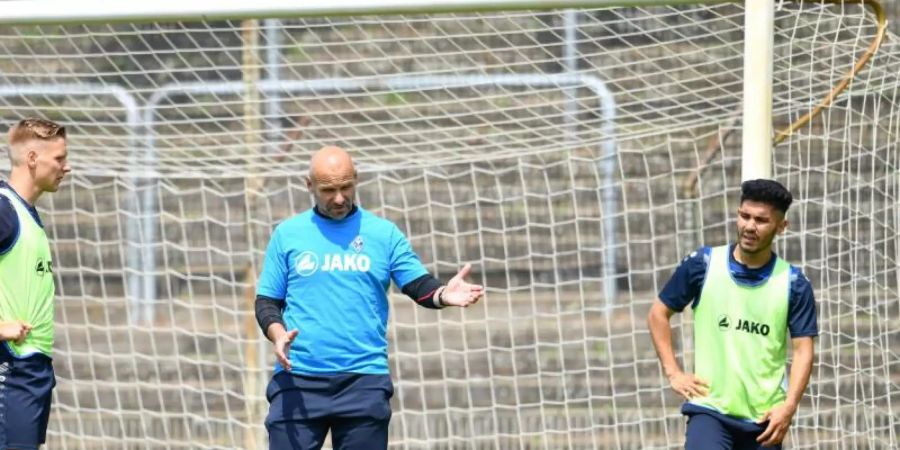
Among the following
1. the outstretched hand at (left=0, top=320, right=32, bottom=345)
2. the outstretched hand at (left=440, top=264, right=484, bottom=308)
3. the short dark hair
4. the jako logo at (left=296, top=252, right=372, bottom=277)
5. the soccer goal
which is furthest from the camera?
the soccer goal

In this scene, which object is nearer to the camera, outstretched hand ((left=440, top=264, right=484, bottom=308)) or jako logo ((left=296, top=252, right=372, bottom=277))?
outstretched hand ((left=440, top=264, right=484, bottom=308))

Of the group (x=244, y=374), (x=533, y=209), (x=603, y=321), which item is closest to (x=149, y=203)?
(x=244, y=374)

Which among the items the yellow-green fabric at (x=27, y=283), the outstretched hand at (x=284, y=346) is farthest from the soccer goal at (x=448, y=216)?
the outstretched hand at (x=284, y=346)

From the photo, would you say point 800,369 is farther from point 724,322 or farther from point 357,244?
point 357,244

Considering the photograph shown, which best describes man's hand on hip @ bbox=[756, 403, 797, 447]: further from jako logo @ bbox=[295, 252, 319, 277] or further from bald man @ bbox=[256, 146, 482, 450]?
jako logo @ bbox=[295, 252, 319, 277]

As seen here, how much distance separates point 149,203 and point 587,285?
8.41ft

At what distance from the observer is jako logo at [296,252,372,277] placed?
4383 mm

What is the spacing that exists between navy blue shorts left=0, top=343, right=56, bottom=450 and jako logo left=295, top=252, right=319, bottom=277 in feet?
2.94

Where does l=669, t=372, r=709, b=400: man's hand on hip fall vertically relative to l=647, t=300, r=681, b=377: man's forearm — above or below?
below

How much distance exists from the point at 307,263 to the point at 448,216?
3582 millimetres

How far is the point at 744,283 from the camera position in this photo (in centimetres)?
439

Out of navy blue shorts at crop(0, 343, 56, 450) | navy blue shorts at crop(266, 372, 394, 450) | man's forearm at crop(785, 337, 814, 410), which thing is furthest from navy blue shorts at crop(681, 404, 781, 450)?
navy blue shorts at crop(0, 343, 56, 450)

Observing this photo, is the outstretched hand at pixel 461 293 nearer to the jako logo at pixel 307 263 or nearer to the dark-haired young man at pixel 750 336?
the jako logo at pixel 307 263

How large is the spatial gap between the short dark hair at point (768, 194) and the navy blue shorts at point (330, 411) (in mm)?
1358
